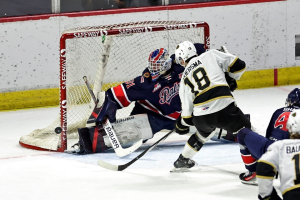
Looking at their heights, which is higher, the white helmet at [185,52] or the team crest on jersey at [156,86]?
the white helmet at [185,52]

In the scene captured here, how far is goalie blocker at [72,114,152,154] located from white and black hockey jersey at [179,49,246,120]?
1.06 m

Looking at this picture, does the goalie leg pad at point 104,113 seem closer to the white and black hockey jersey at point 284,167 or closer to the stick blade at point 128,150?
the stick blade at point 128,150

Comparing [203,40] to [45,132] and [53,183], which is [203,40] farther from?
[53,183]

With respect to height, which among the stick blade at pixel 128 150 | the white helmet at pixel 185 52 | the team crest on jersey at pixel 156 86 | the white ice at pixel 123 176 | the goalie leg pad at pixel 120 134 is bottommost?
the white ice at pixel 123 176

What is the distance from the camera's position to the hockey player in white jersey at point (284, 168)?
136 inches

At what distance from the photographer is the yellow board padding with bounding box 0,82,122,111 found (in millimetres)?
7280

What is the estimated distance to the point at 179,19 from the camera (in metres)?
7.66

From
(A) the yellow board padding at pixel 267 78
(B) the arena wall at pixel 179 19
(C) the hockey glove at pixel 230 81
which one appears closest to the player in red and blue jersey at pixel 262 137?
(C) the hockey glove at pixel 230 81

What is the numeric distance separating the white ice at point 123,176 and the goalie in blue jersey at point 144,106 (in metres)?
0.14

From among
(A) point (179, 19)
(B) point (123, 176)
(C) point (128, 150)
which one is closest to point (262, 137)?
(B) point (123, 176)

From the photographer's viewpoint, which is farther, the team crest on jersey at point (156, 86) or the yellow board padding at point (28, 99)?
the yellow board padding at point (28, 99)

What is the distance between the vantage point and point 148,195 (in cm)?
451

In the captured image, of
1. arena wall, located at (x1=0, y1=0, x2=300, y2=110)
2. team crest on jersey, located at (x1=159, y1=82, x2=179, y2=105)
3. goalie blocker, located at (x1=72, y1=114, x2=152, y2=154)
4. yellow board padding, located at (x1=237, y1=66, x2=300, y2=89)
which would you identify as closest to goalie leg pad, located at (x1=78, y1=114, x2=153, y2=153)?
goalie blocker, located at (x1=72, y1=114, x2=152, y2=154)

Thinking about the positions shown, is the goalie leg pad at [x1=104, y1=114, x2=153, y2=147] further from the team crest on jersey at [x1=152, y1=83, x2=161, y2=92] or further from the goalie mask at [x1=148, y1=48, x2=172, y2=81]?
the goalie mask at [x1=148, y1=48, x2=172, y2=81]
